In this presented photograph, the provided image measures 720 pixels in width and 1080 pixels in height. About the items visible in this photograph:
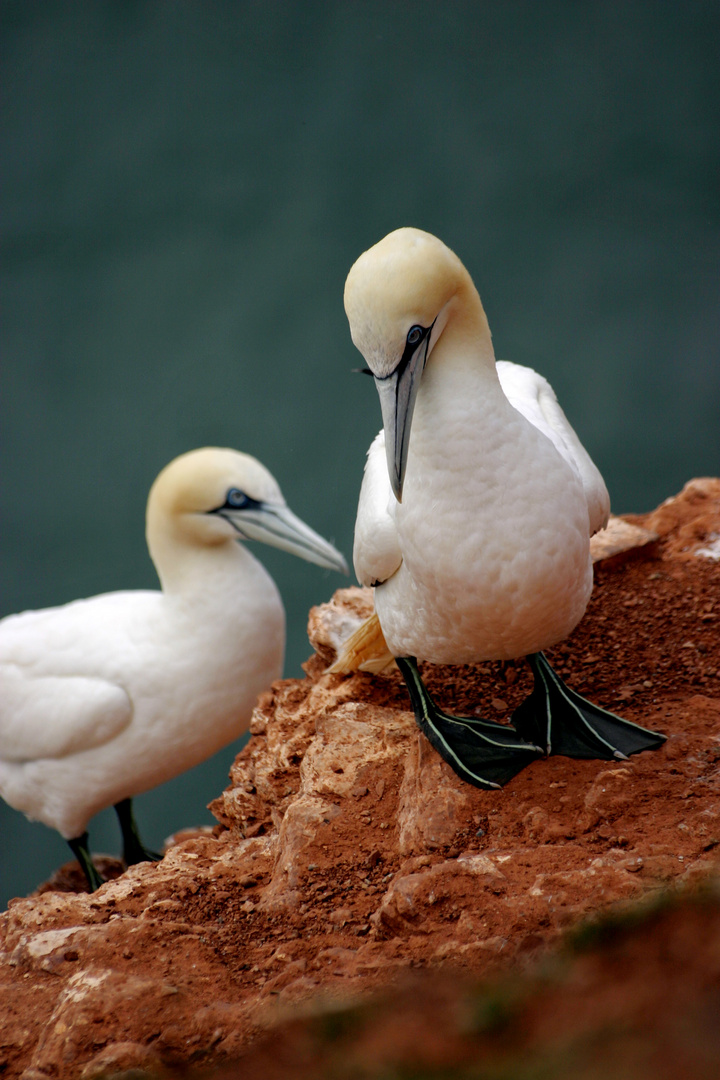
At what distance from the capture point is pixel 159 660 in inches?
159

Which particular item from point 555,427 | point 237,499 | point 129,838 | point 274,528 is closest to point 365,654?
point 555,427

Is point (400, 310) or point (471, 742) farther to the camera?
point (471, 742)

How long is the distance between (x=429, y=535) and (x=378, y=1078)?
1351mm

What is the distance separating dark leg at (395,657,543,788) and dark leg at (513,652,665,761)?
0.05 m

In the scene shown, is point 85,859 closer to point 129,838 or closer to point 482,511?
point 129,838

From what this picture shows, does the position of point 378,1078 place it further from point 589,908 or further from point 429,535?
point 429,535

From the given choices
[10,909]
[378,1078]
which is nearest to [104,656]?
[10,909]

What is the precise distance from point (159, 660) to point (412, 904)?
7.64 ft

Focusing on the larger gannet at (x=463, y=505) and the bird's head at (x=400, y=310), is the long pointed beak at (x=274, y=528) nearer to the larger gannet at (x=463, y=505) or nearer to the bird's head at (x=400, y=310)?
the larger gannet at (x=463, y=505)

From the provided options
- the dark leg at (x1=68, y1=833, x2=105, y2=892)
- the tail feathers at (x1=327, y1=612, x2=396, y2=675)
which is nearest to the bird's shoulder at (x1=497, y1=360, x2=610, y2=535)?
the tail feathers at (x1=327, y1=612, x2=396, y2=675)

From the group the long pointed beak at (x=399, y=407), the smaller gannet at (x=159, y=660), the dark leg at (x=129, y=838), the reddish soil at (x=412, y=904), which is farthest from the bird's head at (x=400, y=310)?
the dark leg at (x=129, y=838)

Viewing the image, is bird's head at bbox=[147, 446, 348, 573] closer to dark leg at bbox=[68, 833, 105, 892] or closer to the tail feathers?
the tail feathers

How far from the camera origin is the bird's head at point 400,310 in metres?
1.97

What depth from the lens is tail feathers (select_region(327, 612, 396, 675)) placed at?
304 cm
